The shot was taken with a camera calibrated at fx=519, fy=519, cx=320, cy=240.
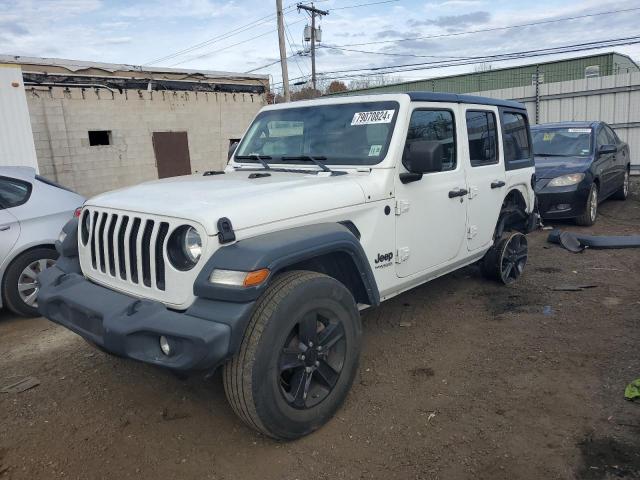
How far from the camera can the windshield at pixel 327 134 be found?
384 centimetres

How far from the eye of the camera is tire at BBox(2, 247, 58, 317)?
5.06m

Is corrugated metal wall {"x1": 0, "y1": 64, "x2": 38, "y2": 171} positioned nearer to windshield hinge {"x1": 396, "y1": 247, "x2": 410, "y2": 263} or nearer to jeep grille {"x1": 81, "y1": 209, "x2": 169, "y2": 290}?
jeep grille {"x1": 81, "y1": 209, "x2": 169, "y2": 290}

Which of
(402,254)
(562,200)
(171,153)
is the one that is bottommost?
(562,200)

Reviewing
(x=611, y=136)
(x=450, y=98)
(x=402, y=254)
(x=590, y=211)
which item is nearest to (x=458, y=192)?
(x=450, y=98)

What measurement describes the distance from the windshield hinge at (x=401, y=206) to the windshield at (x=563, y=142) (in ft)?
21.4

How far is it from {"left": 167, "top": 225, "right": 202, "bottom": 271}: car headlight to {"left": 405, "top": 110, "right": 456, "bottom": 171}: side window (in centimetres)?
183

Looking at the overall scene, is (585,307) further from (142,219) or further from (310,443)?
(142,219)

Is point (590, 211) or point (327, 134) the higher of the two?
point (327, 134)

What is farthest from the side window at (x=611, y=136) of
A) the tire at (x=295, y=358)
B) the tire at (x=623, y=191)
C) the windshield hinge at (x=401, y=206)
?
the tire at (x=295, y=358)

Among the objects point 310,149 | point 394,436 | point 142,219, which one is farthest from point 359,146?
point 394,436

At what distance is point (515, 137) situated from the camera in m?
5.65

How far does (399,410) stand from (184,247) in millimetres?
1686

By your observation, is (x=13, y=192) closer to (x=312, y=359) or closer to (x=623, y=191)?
(x=312, y=359)

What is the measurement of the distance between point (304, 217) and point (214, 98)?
1166 cm
